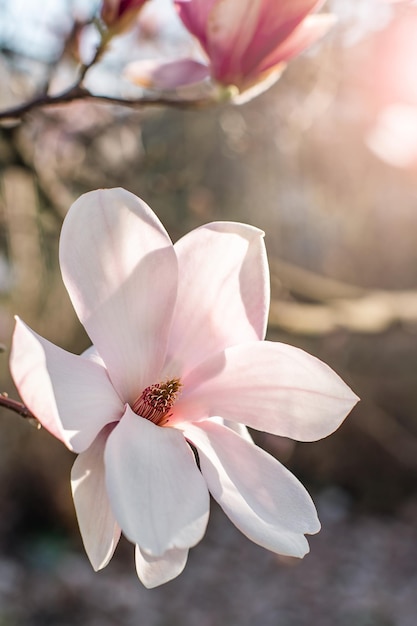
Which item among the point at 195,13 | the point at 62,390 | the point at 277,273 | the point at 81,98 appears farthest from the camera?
the point at 277,273

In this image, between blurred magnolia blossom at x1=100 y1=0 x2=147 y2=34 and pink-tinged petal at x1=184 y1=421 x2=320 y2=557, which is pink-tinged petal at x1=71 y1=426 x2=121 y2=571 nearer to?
pink-tinged petal at x1=184 y1=421 x2=320 y2=557

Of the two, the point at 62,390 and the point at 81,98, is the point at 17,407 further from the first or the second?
the point at 81,98

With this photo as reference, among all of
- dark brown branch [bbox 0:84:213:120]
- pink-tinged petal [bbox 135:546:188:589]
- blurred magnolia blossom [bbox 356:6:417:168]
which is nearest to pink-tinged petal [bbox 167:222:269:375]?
pink-tinged petal [bbox 135:546:188:589]

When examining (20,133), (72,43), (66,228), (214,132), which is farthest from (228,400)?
(214,132)

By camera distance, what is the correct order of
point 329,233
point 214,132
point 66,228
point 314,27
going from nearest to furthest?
point 66,228, point 314,27, point 214,132, point 329,233

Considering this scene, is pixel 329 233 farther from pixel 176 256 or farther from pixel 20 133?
pixel 176 256

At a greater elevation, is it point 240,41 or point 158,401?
point 240,41

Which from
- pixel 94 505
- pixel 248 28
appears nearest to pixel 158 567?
pixel 94 505
